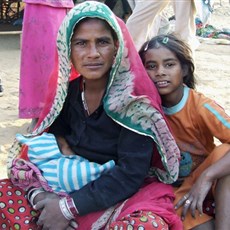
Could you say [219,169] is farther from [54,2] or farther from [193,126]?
[54,2]

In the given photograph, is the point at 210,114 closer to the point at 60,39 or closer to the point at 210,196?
the point at 210,196

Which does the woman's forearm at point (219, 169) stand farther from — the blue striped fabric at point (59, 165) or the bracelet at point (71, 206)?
the bracelet at point (71, 206)

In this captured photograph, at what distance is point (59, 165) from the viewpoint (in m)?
2.25

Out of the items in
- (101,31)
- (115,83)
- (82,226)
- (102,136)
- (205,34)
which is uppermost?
(101,31)

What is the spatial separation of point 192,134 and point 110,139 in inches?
16.1

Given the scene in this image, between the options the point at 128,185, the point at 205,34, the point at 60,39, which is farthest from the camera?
the point at 205,34

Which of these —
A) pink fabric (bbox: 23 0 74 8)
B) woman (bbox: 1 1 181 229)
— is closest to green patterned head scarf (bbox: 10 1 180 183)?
woman (bbox: 1 1 181 229)

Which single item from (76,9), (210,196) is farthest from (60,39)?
(210,196)

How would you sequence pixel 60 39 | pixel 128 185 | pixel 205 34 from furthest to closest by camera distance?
1. pixel 205 34
2. pixel 60 39
3. pixel 128 185

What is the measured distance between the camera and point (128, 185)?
83.8 inches

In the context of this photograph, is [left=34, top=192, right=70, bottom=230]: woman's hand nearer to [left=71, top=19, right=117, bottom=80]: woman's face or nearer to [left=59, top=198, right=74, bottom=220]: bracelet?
[left=59, top=198, right=74, bottom=220]: bracelet

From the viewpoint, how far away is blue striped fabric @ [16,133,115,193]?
2201 millimetres

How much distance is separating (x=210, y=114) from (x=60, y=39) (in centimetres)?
74

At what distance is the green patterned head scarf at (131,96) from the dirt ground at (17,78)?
162 centimetres
